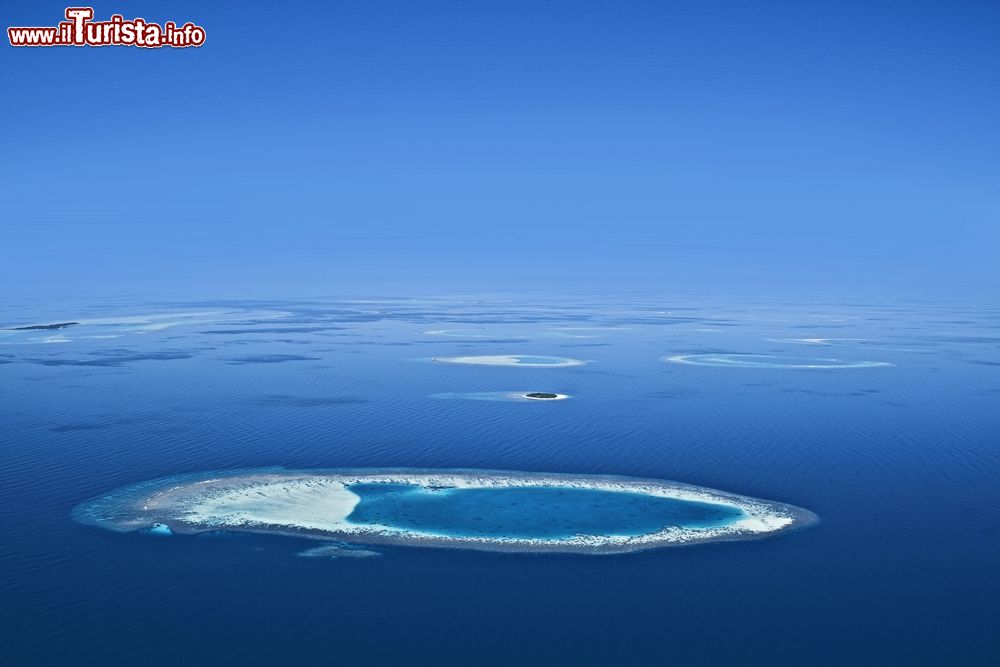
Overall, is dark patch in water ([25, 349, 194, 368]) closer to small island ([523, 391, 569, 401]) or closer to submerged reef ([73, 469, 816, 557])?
small island ([523, 391, 569, 401])

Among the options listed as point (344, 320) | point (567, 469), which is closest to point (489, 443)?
point (567, 469)

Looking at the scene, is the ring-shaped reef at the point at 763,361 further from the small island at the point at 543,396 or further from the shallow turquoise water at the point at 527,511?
the shallow turquoise water at the point at 527,511

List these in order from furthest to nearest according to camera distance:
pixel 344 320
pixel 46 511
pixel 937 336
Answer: pixel 344 320 < pixel 937 336 < pixel 46 511

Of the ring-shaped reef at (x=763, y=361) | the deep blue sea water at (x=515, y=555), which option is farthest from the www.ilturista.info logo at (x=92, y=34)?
the ring-shaped reef at (x=763, y=361)

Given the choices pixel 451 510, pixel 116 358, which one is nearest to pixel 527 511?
pixel 451 510

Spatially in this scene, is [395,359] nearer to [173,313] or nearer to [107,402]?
[107,402]

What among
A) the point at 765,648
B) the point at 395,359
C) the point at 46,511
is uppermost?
the point at 395,359
